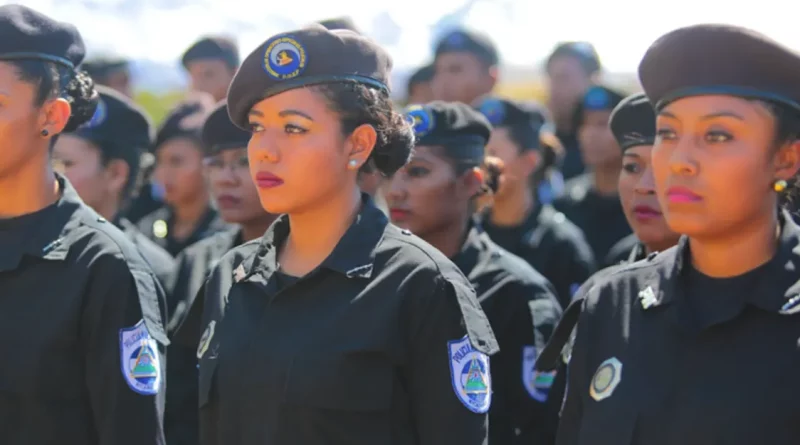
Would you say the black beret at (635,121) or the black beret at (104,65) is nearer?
the black beret at (635,121)

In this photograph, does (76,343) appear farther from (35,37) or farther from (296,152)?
(35,37)

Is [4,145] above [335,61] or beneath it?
beneath

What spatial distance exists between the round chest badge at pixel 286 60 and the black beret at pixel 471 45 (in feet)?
17.7

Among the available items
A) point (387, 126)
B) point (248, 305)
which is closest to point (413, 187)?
point (387, 126)

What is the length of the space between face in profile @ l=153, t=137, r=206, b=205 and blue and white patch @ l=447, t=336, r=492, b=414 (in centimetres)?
380

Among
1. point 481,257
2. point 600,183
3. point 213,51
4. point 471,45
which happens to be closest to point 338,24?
point 481,257

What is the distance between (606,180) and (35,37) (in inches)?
171

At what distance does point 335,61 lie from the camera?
3.12 metres

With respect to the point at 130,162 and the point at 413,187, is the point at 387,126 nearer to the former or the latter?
the point at 413,187

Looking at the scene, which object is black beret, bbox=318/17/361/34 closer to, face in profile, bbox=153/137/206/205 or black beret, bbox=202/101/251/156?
black beret, bbox=202/101/251/156

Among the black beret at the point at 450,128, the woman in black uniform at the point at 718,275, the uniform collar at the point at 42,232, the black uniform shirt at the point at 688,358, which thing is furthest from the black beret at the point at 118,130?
the woman in black uniform at the point at 718,275

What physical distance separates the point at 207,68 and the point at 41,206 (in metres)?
5.47

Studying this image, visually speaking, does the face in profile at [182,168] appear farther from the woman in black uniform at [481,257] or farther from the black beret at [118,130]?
the woman in black uniform at [481,257]

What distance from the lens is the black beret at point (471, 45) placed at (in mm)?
8383
